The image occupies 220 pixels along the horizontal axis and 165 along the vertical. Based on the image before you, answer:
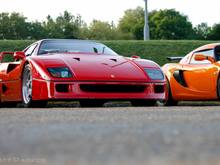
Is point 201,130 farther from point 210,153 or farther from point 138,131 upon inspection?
point 210,153

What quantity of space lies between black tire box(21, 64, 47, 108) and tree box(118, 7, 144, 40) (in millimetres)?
108052

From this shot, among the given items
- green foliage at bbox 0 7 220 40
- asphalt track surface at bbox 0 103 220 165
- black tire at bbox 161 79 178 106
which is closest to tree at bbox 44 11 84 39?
green foliage at bbox 0 7 220 40

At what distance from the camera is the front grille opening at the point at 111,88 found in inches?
335

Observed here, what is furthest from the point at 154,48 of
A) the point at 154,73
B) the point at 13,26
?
the point at 13,26

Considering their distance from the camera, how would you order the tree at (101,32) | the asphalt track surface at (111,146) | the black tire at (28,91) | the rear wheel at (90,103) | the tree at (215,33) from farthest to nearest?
the tree at (215,33) → the tree at (101,32) → the rear wheel at (90,103) → the black tire at (28,91) → the asphalt track surface at (111,146)

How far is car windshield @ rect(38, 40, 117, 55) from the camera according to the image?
9734 millimetres

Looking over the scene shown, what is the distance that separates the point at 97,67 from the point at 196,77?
2.51m

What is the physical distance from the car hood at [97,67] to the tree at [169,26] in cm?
10667

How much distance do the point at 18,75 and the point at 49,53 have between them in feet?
1.84

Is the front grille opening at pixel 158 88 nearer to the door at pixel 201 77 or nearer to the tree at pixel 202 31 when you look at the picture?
the door at pixel 201 77

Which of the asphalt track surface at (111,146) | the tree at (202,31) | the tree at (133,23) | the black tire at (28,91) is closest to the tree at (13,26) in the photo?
the tree at (133,23)

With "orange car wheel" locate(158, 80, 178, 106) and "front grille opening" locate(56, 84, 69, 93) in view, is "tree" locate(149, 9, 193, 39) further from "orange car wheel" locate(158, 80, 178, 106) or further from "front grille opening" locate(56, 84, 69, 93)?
"front grille opening" locate(56, 84, 69, 93)

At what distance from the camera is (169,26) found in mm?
115938

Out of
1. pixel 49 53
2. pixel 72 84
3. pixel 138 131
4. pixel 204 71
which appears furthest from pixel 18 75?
pixel 138 131
